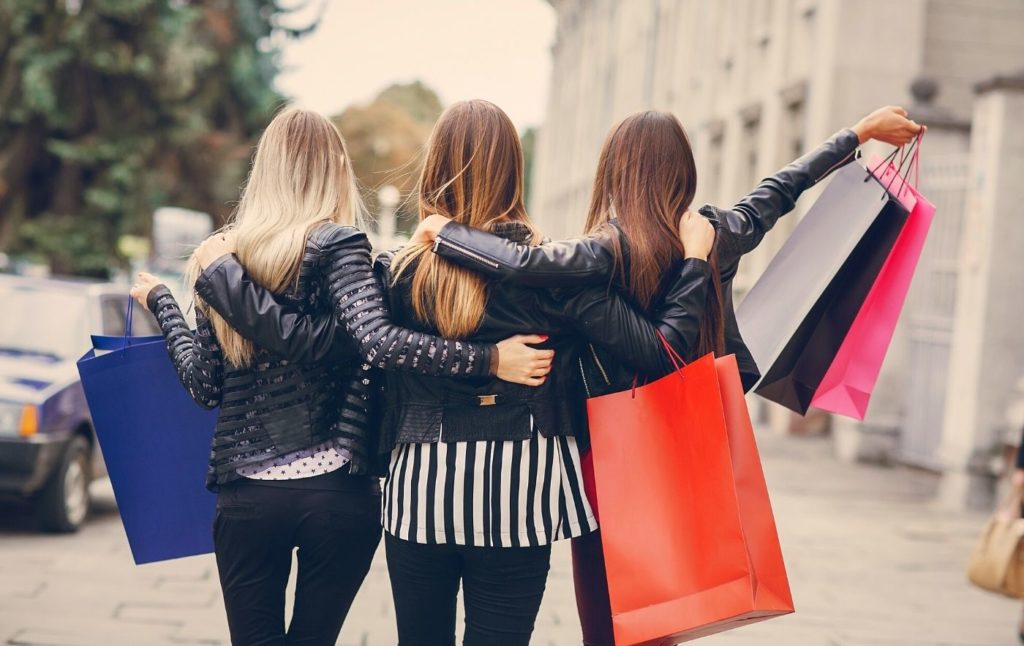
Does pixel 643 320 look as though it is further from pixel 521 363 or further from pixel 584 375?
pixel 521 363

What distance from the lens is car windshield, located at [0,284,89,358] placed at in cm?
831

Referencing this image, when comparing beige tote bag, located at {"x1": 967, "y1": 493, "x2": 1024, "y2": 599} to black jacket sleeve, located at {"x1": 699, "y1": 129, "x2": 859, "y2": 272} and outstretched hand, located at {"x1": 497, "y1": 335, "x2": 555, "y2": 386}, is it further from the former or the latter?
outstretched hand, located at {"x1": 497, "y1": 335, "x2": 555, "y2": 386}

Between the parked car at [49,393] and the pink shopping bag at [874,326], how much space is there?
5.33 metres

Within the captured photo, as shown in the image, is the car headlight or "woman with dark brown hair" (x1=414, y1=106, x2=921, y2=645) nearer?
"woman with dark brown hair" (x1=414, y1=106, x2=921, y2=645)

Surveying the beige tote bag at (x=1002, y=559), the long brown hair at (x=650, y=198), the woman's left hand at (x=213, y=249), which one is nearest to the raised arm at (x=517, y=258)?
the long brown hair at (x=650, y=198)

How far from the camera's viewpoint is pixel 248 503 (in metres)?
3.07

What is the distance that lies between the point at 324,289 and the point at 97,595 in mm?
3848

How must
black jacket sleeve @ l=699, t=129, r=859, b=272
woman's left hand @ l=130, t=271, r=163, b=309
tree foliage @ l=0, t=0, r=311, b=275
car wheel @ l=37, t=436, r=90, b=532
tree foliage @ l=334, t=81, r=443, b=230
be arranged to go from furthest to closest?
tree foliage @ l=334, t=81, r=443, b=230 → tree foliage @ l=0, t=0, r=311, b=275 → car wheel @ l=37, t=436, r=90, b=532 → woman's left hand @ l=130, t=271, r=163, b=309 → black jacket sleeve @ l=699, t=129, r=859, b=272

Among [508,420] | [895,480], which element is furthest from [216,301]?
[895,480]

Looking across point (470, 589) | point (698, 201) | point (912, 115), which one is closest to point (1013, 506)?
point (470, 589)

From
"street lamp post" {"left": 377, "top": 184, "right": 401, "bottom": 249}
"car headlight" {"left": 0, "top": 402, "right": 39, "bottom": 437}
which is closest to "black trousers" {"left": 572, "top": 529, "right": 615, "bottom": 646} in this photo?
"street lamp post" {"left": 377, "top": 184, "right": 401, "bottom": 249}

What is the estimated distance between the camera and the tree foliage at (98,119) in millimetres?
21375

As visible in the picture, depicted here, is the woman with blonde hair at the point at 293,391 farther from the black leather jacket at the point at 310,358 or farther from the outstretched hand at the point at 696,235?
the outstretched hand at the point at 696,235

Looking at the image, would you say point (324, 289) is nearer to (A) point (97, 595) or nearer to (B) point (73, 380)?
(A) point (97, 595)
